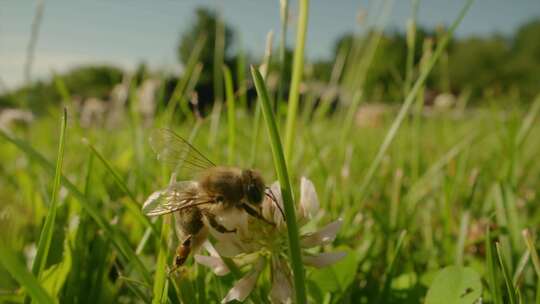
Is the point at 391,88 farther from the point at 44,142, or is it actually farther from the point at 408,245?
the point at 44,142

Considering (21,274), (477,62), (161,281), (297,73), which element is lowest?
(477,62)

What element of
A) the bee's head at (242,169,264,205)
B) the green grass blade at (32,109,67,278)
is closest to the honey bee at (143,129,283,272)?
the bee's head at (242,169,264,205)

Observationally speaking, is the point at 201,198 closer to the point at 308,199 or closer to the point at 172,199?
the point at 172,199

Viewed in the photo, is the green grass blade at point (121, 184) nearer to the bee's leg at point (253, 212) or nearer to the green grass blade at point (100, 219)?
the green grass blade at point (100, 219)

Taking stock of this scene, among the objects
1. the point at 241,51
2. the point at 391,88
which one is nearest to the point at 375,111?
the point at 391,88

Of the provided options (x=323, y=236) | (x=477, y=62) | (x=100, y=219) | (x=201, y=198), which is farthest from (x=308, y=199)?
(x=477, y=62)

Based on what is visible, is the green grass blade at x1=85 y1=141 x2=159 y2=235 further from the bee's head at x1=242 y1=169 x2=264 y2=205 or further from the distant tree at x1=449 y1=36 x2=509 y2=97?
the distant tree at x1=449 y1=36 x2=509 y2=97

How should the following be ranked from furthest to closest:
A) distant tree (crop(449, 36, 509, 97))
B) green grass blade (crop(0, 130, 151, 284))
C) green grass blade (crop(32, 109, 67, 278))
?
distant tree (crop(449, 36, 509, 97)) → green grass blade (crop(0, 130, 151, 284)) → green grass blade (crop(32, 109, 67, 278))
